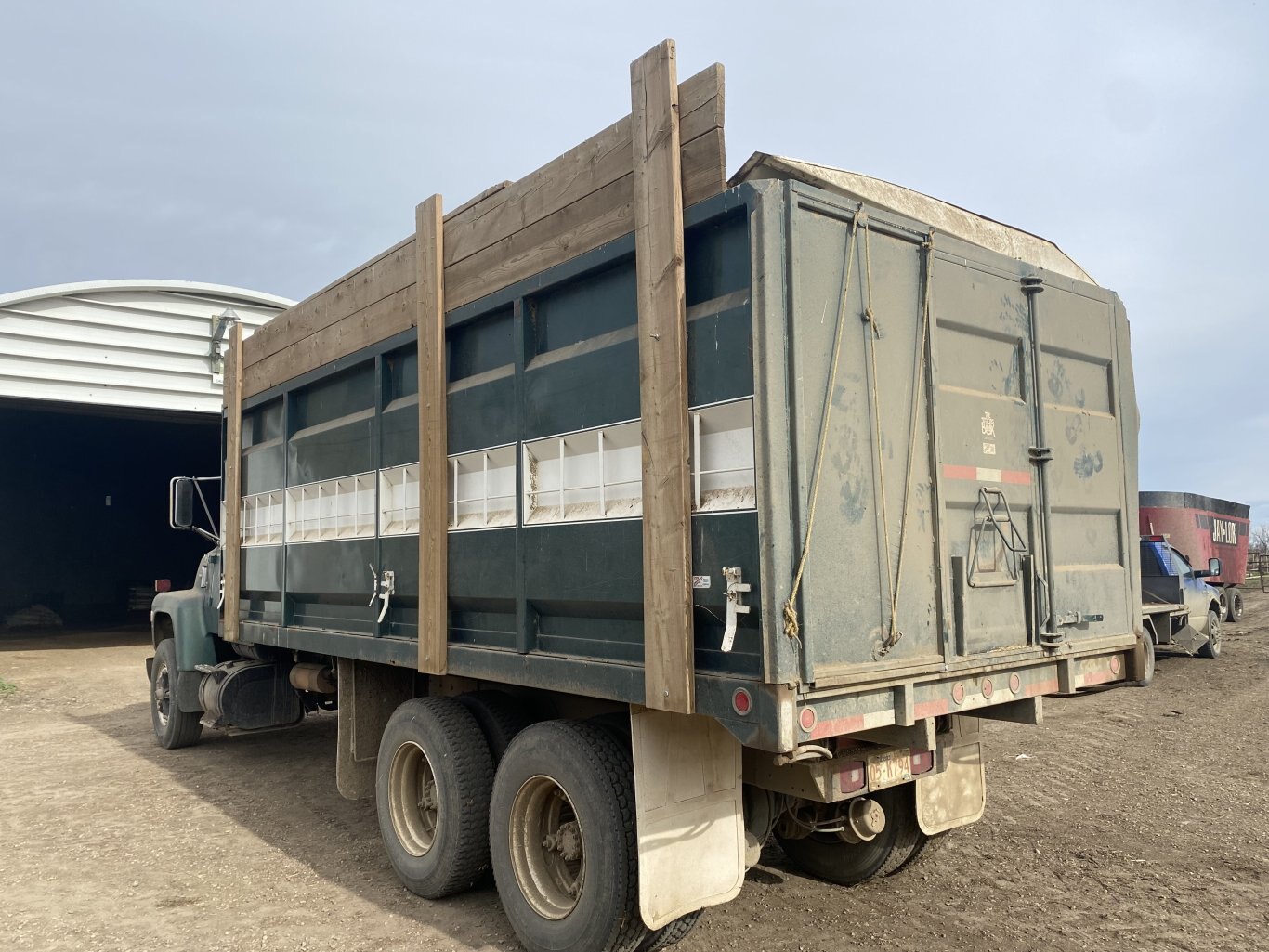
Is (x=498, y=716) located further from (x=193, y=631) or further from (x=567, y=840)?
(x=193, y=631)

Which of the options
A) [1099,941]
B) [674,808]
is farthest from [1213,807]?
[674,808]

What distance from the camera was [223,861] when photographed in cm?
525

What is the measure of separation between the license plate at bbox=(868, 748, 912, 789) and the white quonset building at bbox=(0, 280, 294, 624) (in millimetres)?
13371

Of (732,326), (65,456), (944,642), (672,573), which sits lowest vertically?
(944,642)

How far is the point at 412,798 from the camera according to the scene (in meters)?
4.94

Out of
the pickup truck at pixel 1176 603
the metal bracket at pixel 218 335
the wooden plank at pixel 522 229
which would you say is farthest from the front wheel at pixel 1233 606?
the wooden plank at pixel 522 229

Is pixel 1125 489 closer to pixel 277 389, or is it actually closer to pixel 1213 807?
pixel 1213 807

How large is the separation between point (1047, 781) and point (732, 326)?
520 centimetres

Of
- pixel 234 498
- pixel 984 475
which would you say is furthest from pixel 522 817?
pixel 234 498

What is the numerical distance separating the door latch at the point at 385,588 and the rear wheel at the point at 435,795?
0.53 meters

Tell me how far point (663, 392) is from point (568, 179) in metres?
1.20

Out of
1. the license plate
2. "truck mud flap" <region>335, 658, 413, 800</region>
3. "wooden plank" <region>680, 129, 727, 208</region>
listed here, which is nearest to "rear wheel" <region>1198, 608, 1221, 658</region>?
the license plate

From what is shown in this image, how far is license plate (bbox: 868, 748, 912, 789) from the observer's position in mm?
3629

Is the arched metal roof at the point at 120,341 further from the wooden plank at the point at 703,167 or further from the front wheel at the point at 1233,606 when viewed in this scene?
the front wheel at the point at 1233,606
